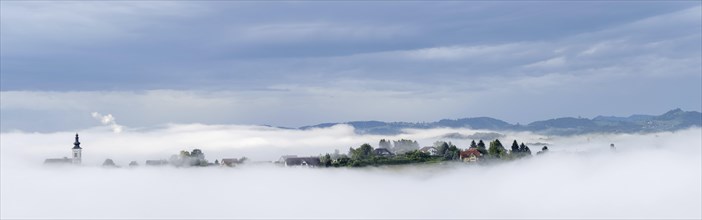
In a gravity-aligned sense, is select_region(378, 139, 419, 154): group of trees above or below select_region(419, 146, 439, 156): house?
above

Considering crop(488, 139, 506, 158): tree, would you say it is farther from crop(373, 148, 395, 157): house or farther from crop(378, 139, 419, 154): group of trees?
crop(373, 148, 395, 157): house

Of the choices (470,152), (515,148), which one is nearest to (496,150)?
(515,148)

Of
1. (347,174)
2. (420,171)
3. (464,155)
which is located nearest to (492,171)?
(464,155)

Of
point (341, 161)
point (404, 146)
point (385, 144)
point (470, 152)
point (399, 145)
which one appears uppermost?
point (385, 144)

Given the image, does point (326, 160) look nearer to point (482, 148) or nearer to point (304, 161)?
point (304, 161)

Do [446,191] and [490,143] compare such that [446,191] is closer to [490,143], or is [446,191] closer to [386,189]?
[386,189]

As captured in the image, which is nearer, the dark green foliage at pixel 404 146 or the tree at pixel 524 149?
the dark green foliage at pixel 404 146

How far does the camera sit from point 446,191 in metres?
A: 153

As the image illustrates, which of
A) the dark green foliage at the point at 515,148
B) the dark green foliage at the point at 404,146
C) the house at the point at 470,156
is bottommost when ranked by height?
the house at the point at 470,156

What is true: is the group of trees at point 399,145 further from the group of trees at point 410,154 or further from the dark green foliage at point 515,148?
the dark green foliage at point 515,148

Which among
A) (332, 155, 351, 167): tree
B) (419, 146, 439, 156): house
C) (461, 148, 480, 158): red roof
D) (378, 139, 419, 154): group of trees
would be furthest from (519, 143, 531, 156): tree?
(332, 155, 351, 167): tree

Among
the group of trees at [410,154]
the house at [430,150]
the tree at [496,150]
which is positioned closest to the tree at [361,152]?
the group of trees at [410,154]

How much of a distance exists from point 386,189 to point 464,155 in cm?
2070

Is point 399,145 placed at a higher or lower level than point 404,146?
higher
